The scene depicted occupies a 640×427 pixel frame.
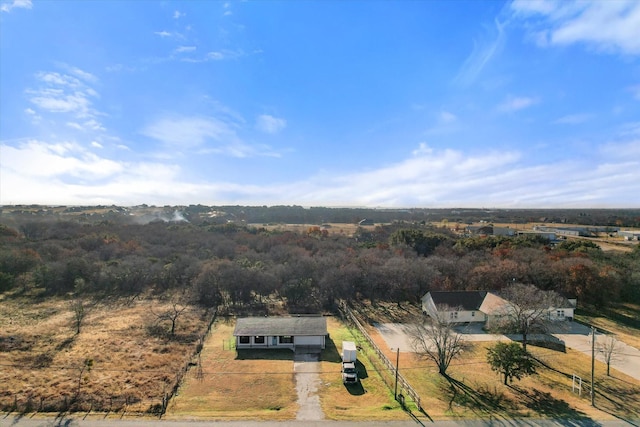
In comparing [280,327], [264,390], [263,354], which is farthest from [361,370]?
[280,327]

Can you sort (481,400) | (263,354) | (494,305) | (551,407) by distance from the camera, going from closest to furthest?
(551,407) → (481,400) → (263,354) → (494,305)

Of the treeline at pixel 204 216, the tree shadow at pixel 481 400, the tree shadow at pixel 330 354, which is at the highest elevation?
the treeline at pixel 204 216

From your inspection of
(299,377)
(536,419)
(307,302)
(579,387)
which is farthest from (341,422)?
(307,302)

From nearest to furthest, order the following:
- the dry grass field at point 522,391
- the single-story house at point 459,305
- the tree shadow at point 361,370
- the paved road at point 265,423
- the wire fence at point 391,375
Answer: the paved road at point 265,423, the dry grass field at point 522,391, the wire fence at point 391,375, the tree shadow at point 361,370, the single-story house at point 459,305

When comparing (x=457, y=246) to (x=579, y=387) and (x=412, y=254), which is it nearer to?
(x=412, y=254)

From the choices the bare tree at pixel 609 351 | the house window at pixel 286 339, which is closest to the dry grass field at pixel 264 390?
the house window at pixel 286 339

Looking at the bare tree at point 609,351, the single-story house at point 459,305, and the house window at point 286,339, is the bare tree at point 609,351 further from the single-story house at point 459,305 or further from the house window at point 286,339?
the house window at point 286,339

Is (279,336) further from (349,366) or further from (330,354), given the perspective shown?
(349,366)
